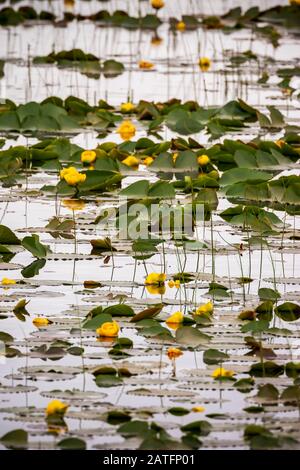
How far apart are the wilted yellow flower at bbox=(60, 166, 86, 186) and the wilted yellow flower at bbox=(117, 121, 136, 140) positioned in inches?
50.4

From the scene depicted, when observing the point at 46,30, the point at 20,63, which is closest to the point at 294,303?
the point at 20,63

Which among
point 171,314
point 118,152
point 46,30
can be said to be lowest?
point 171,314

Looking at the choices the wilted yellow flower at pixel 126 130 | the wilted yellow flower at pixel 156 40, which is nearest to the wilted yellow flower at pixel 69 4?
the wilted yellow flower at pixel 156 40

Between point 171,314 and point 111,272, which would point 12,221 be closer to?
point 111,272

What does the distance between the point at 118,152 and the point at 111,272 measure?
1942 mm

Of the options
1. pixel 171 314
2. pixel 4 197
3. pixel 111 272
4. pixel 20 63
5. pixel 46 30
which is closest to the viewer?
pixel 171 314

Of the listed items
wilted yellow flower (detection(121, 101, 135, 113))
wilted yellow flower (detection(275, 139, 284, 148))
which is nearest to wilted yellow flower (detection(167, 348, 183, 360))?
wilted yellow flower (detection(275, 139, 284, 148))

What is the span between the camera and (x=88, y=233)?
6039 mm

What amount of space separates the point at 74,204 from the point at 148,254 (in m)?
0.94

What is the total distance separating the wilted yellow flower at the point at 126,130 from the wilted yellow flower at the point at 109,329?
3.45m

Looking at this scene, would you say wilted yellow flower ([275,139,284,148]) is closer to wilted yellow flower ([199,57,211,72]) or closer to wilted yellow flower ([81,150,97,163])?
wilted yellow flower ([81,150,97,163])

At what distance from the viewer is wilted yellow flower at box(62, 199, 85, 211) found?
6.50m

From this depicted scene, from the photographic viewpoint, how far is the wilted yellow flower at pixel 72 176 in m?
6.66

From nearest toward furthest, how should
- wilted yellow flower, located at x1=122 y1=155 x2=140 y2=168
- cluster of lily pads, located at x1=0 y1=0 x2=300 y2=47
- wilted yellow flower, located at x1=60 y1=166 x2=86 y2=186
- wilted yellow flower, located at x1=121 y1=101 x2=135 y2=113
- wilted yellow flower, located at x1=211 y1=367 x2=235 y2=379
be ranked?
1. wilted yellow flower, located at x1=211 y1=367 x2=235 y2=379
2. wilted yellow flower, located at x1=60 y1=166 x2=86 y2=186
3. wilted yellow flower, located at x1=122 y1=155 x2=140 y2=168
4. wilted yellow flower, located at x1=121 y1=101 x2=135 y2=113
5. cluster of lily pads, located at x1=0 y1=0 x2=300 y2=47
